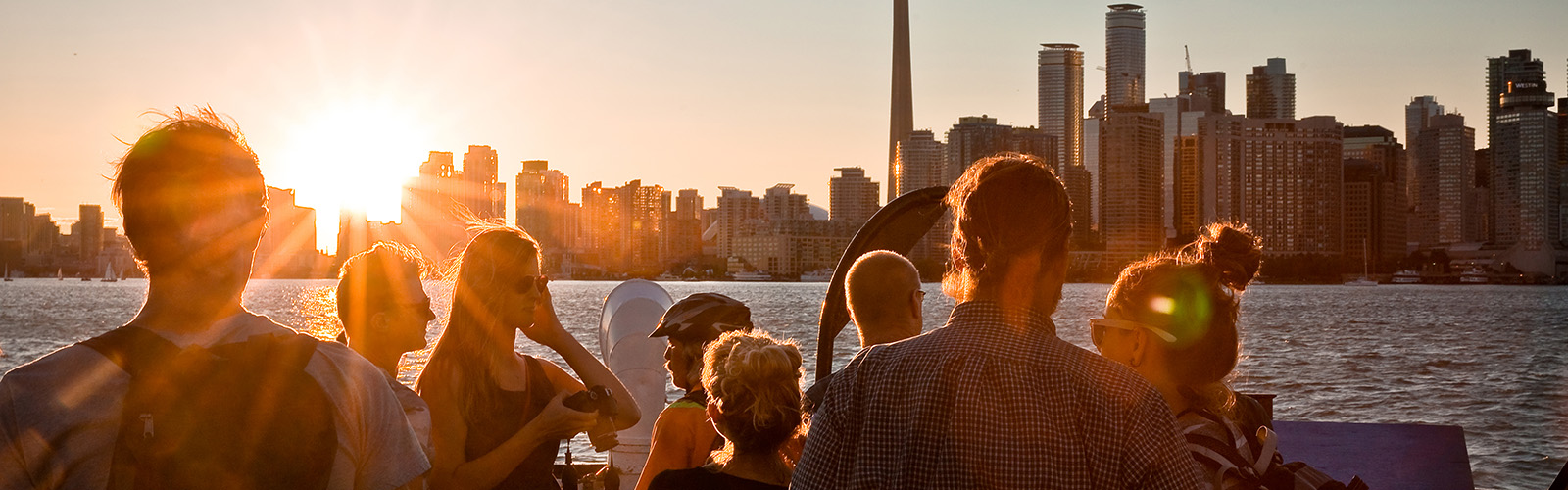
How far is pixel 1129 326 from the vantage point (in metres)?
2.91

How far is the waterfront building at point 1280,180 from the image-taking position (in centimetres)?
14675

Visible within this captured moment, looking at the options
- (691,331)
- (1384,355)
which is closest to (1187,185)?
(1384,355)

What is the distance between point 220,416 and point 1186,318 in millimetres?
2047

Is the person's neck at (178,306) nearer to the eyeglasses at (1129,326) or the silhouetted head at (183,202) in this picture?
the silhouetted head at (183,202)

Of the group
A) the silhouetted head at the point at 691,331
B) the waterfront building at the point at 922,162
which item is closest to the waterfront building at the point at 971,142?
the waterfront building at the point at 922,162

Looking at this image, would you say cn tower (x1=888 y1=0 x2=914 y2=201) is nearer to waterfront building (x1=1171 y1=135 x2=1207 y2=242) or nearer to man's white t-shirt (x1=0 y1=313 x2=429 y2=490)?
waterfront building (x1=1171 y1=135 x2=1207 y2=242)

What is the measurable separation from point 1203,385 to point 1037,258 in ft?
3.16

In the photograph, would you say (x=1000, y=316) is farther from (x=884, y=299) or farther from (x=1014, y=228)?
(x=884, y=299)

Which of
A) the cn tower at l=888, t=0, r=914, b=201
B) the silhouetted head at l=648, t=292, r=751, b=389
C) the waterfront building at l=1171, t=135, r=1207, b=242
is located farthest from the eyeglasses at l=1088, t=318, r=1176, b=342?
the waterfront building at l=1171, t=135, r=1207, b=242

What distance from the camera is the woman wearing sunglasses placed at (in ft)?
9.16

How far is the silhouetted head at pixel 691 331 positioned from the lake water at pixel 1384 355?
3.53 ft

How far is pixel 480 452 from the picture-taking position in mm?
3189

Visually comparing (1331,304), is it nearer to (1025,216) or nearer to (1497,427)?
(1497,427)

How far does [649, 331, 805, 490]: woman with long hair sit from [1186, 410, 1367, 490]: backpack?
924mm
